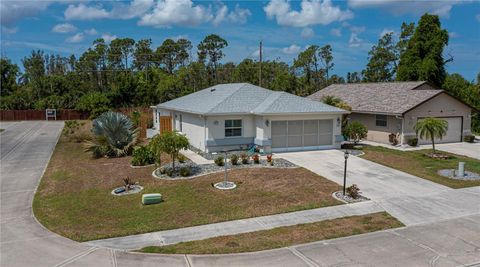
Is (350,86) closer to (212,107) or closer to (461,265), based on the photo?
(212,107)

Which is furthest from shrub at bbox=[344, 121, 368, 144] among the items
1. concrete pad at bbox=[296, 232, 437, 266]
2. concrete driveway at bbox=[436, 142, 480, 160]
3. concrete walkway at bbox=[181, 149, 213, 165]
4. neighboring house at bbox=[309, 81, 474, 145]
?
concrete pad at bbox=[296, 232, 437, 266]

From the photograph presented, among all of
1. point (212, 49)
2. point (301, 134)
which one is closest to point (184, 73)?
point (212, 49)

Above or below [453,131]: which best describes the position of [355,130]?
above

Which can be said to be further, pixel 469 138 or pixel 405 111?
pixel 469 138

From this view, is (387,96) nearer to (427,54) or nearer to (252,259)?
(427,54)

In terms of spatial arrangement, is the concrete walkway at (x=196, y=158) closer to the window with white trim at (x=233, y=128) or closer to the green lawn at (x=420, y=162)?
the window with white trim at (x=233, y=128)

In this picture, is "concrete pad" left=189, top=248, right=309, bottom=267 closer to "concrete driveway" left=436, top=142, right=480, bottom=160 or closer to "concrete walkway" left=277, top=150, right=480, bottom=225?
"concrete walkway" left=277, top=150, right=480, bottom=225

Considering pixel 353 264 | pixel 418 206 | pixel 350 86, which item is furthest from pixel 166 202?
pixel 350 86
